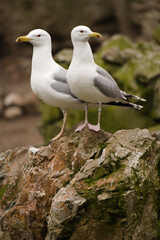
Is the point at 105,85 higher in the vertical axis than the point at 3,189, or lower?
higher

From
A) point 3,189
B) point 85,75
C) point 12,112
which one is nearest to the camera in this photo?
point 85,75

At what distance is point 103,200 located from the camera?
5004mm

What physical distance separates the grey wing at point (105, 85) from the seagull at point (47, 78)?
1.47 feet

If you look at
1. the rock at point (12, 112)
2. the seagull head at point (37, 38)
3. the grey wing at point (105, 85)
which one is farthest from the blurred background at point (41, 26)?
the grey wing at point (105, 85)

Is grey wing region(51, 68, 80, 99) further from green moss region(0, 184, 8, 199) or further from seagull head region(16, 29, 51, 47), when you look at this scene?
green moss region(0, 184, 8, 199)

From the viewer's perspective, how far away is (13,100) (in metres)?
17.0

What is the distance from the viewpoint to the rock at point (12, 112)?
16906 mm

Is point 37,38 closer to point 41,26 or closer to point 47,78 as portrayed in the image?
point 47,78

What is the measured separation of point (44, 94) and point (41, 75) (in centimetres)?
24

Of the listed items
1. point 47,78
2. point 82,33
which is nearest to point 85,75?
point 82,33

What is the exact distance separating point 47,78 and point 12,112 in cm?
1124

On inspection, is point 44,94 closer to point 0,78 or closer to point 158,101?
point 158,101

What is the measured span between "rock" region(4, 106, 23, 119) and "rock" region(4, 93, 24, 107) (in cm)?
15

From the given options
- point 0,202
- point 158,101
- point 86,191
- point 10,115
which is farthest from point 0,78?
point 86,191
